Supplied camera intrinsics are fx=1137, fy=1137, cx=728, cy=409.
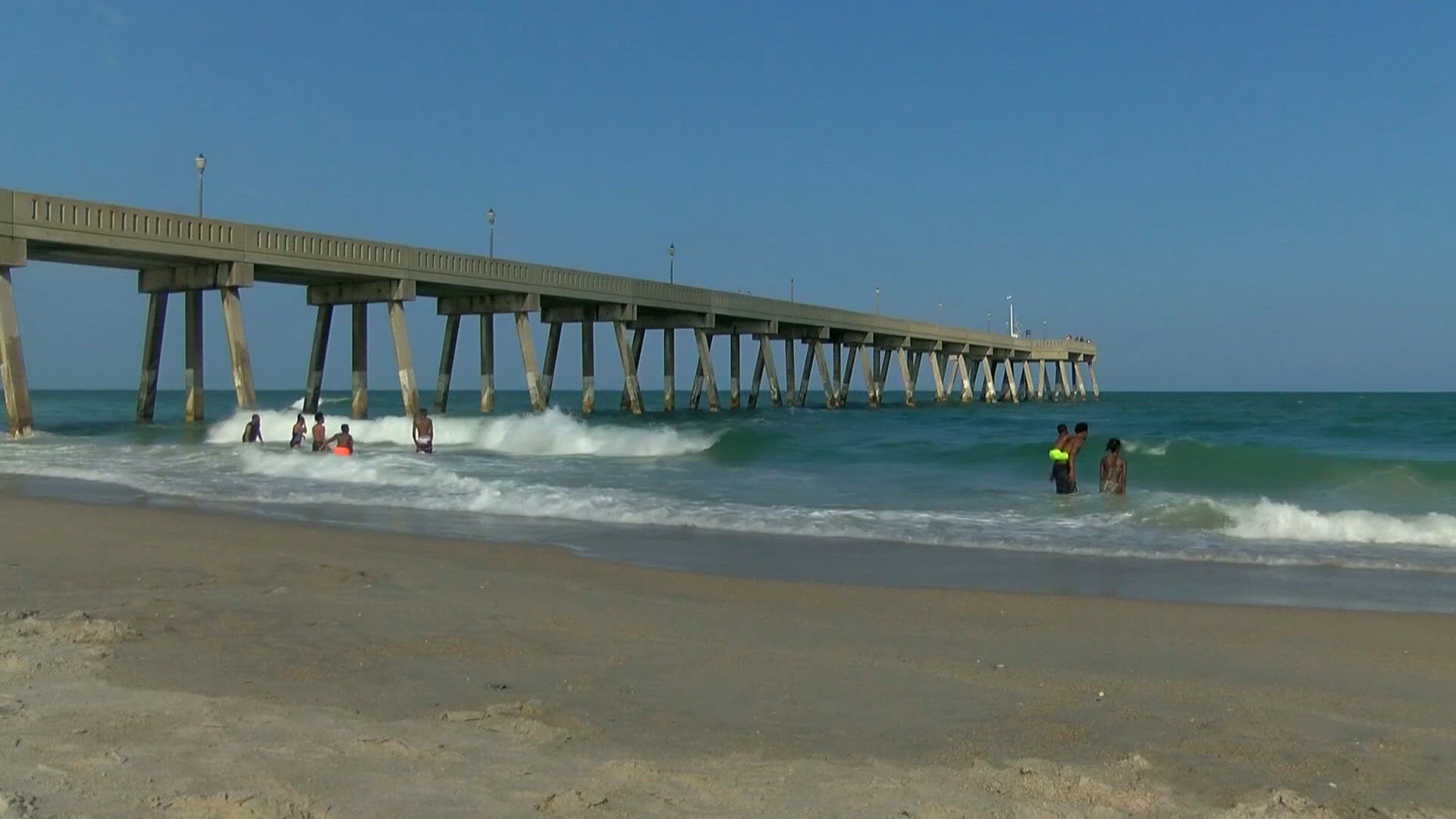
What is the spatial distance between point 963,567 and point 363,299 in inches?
1167

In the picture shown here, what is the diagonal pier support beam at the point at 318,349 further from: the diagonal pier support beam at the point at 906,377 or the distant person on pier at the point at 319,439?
the diagonal pier support beam at the point at 906,377

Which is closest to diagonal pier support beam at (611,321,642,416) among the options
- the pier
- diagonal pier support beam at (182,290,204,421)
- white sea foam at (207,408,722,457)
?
the pier

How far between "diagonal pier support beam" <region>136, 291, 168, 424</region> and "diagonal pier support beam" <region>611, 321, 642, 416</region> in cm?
1729

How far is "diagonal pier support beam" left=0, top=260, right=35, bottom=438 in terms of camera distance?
25875 millimetres

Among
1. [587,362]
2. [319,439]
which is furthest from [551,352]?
[319,439]

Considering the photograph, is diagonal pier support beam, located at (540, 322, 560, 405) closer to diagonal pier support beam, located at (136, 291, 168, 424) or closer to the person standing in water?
diagonal pier support beam, located at (136, 291, 168, 424)

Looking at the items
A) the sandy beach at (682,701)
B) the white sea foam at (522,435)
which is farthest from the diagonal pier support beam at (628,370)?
the sandy beach at (682,701)

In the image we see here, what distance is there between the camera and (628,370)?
48.0 m

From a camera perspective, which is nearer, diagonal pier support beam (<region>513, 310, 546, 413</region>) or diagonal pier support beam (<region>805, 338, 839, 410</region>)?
diagonal pier support beam (<region>513, 310, 546, 413</region>)

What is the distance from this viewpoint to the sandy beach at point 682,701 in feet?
12.8

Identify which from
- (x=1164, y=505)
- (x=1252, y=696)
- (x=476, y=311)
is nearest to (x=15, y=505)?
(x=1252, y=696)

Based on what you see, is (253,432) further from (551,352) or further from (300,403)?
(300,403)

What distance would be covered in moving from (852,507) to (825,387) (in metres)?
47.1

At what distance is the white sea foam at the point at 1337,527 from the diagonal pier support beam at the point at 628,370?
111ft
